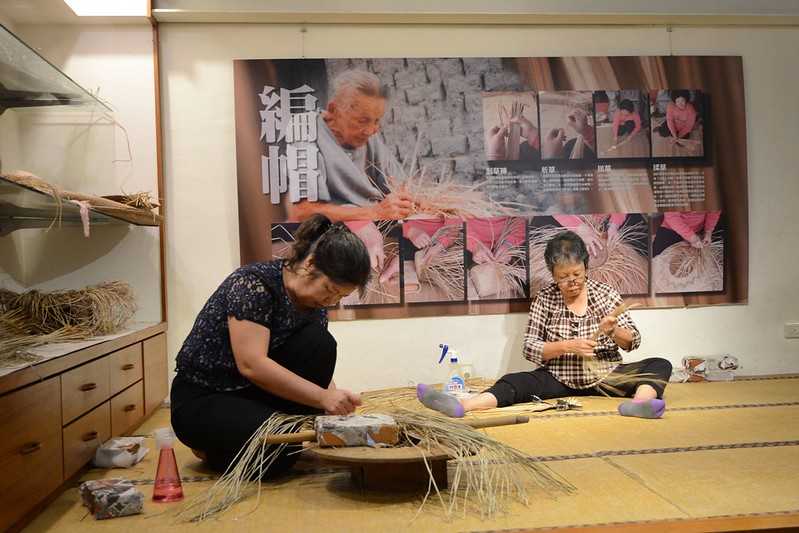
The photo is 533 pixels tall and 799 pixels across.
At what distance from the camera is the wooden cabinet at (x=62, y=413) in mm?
2193

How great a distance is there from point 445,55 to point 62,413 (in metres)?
3.10

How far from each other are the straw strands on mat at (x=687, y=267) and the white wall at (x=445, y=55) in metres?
0.16

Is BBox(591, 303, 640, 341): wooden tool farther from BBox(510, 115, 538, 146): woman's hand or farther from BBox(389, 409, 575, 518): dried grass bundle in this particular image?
BBox(389, 409, 575, 518): dried grass bundle

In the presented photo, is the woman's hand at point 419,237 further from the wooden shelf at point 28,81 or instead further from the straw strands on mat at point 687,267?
the wooden shelf at point 28,81

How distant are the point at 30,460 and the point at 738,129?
14.3 feet

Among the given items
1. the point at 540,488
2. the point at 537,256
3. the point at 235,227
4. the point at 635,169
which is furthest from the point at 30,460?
the point at 635,169

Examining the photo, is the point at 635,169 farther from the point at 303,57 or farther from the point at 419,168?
the point at 303,57

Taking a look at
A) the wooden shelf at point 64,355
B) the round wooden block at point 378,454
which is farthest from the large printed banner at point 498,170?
the round wooden block at point 378,454

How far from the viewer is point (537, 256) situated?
4.79m

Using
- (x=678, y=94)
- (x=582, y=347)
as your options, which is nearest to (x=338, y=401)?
(x=582, y=347)

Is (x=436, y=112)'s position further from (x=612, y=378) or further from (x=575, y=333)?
(x=612, y=378)

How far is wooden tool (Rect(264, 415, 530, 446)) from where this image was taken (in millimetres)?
2422

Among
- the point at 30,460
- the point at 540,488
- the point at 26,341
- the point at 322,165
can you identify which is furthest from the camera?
the point at 322,165

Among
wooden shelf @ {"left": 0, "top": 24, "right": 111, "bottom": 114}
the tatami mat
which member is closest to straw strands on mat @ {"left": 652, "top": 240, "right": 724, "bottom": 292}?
the tatami mat
